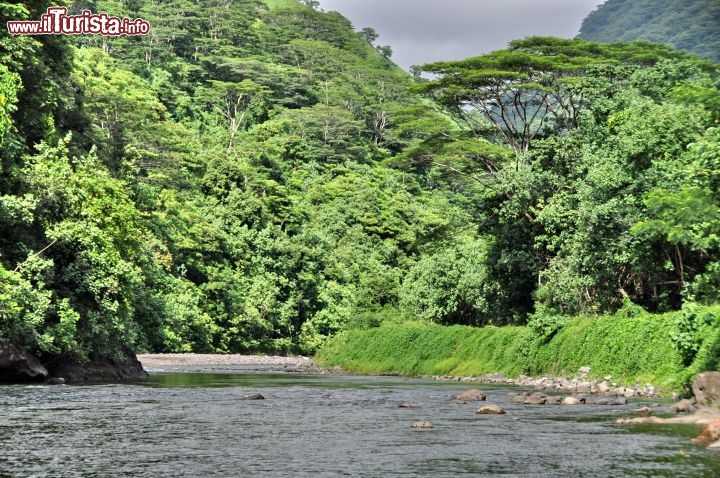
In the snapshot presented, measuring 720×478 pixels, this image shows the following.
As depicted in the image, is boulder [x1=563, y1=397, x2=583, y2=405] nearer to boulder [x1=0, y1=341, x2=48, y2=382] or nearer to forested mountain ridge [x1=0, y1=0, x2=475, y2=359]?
forested mountain ridge [x1=0, y1=0, x2=475, y2=359]

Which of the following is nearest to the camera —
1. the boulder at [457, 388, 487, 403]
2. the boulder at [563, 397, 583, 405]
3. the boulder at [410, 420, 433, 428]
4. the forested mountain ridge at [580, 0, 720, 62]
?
the boulder at [410, 420, 433, 428]

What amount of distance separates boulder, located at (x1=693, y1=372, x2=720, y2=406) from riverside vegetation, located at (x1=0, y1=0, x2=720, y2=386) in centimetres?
415

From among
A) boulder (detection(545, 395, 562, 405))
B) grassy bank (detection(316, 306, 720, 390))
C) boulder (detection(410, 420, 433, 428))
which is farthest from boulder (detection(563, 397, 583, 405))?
boulder (detection(410, 420, 433, 428))

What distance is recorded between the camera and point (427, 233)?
63.8 metres

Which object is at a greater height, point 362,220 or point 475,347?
point 362,220

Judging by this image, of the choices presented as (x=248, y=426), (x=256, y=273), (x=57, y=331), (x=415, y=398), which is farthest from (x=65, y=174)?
(x=256, y=273)

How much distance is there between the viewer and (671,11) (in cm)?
18325

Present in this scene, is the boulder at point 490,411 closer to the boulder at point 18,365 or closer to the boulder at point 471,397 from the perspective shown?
the boulder at point 471,397

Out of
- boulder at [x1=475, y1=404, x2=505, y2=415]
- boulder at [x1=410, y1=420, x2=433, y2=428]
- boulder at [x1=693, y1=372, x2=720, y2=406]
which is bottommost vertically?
boulder at [x1=475, y1=404, x2=505, y2=415]

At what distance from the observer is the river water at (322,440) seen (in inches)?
697

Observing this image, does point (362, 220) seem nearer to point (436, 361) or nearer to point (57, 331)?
point (436, 361)

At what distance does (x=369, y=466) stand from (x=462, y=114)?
153 ft

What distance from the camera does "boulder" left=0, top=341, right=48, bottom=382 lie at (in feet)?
133

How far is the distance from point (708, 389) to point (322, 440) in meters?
12.9
